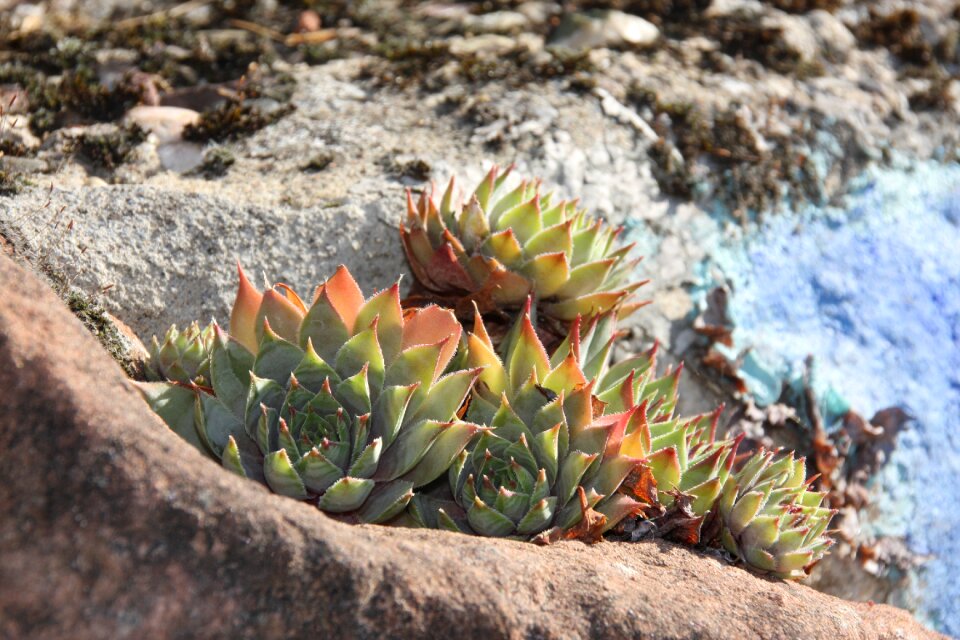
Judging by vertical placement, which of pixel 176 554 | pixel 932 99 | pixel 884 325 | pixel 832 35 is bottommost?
pixel 884 325

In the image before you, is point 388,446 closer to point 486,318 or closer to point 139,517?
point 139,517

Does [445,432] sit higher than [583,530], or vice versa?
[445,432]

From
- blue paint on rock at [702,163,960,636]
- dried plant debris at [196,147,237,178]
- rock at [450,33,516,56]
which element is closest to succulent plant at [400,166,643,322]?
dried plant debris at [196,147,237,178]

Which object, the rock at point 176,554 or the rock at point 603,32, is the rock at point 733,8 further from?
the rock at point 176,554

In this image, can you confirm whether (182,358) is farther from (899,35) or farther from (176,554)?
(899,35)

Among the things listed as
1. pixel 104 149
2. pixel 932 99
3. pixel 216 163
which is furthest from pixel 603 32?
pixel 104 149

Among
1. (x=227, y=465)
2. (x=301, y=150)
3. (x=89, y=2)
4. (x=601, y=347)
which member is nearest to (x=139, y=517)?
(x=227, y=465)

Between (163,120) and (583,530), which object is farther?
(163,120)
